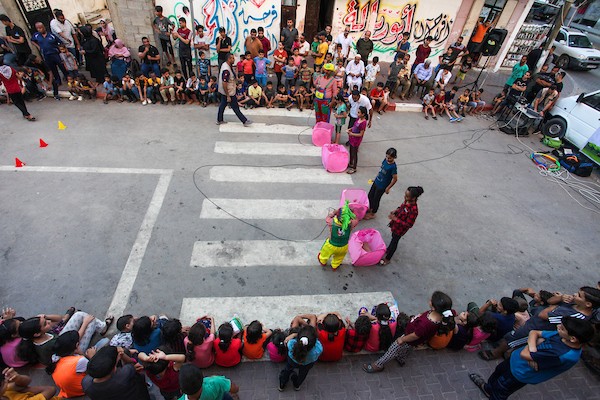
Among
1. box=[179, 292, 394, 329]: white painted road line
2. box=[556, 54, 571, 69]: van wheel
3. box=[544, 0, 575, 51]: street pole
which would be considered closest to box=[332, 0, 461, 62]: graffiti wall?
Result: box=[544, 0, 575, 51]: street pole

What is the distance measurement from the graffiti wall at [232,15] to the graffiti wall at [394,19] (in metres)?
2.98

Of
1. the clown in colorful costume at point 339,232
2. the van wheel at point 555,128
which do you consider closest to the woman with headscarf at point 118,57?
the clown in colorful costume at point 339,232

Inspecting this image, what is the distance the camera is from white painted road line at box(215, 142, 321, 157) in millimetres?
8180

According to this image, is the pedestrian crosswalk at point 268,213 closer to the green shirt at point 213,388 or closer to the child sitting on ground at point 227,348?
the child sitting on ground at point 227,348

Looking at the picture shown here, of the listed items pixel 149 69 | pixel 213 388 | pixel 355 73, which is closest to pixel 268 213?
pixel 213 388

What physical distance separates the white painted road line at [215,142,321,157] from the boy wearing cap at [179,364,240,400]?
19.5ft

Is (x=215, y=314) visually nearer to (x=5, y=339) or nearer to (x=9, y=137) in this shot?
(x=5, y=339)

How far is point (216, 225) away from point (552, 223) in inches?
291

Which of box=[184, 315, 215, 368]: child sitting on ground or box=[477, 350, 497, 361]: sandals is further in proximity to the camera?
box=[477, 350, 497, 361]: sandals

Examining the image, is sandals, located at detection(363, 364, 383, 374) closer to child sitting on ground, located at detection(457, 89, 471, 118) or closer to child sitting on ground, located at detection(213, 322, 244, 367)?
child sitting on ground, located at detection(213, 322, 244, 367)

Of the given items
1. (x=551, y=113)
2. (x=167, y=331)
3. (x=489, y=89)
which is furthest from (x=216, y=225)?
(x=489, y=89)

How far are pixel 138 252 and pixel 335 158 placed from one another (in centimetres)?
462

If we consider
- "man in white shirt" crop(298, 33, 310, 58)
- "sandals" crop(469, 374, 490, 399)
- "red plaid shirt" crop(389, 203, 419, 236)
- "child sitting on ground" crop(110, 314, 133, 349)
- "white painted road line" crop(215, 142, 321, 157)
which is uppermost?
"man in white shirt" crop(298, 33, 310, 58)

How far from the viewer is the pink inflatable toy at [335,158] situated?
741 centimetres
